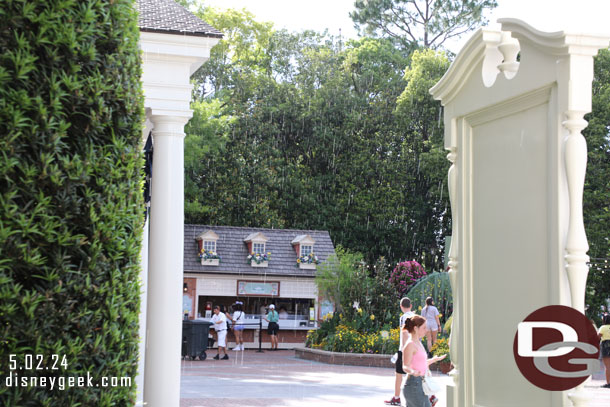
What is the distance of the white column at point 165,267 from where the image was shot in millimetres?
8086

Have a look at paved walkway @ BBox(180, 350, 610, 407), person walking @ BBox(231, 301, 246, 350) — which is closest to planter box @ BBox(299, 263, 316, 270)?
person walking @ BBox(231, 301, 246, 350)

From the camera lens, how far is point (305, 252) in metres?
33.2

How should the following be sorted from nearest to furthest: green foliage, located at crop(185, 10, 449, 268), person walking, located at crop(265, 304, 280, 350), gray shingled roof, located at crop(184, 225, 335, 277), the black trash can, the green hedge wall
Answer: the green hedge wall → the black trash can → person walking, located at crop(265, 304, 280, 350) → gray shingled roof, located at crop(184, 225, 335, 277) → green foliage, located at crop(185, 10, 449, 268)

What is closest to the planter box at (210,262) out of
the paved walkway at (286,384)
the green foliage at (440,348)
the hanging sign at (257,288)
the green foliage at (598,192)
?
the hanging sign at (257,288)

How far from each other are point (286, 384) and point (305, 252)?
16.9 metres

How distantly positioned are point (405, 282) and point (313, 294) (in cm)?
820

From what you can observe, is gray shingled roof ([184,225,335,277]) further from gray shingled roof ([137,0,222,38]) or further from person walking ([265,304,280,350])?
gray shingled roof ([137,0,222,38])

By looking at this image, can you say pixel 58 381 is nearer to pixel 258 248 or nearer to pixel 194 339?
pixel 194 339

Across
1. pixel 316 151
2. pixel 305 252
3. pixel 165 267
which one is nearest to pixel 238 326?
pixel 305 252

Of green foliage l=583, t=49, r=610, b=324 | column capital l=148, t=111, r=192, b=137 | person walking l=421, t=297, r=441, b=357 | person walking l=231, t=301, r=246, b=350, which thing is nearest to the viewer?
column capital l=148, t=111, r=192, b=137

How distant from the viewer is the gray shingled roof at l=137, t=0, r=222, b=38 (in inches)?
339

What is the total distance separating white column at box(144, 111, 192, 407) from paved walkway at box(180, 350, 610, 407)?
14.5 ft

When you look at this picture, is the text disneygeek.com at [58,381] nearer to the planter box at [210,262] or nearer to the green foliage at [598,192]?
the green foliage at [598,192]

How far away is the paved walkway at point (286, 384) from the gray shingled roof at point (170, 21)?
654 cm
